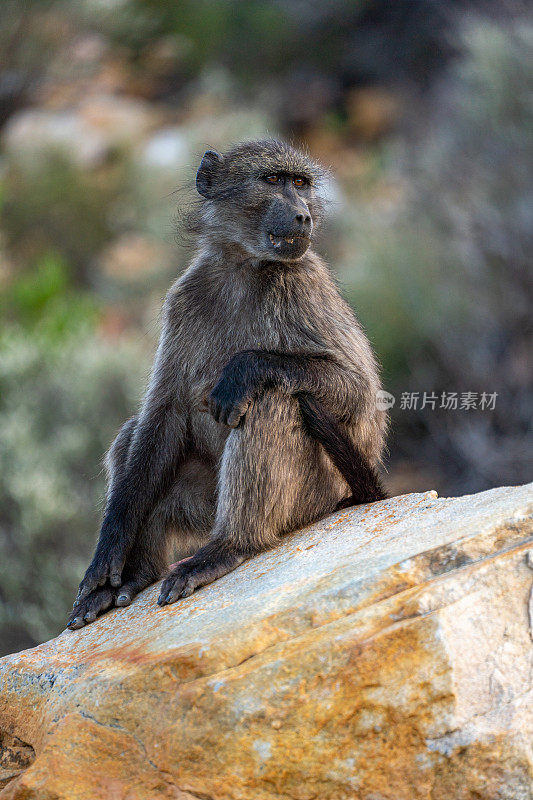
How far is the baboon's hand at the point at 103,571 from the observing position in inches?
151

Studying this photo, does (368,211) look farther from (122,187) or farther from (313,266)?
(313,266)

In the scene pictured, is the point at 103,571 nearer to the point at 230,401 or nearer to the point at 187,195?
the point at 230,401

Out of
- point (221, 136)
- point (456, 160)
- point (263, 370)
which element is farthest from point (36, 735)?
point (221, 136)

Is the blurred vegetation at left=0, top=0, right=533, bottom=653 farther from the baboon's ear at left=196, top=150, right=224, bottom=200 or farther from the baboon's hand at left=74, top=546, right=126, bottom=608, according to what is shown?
the baboon's hand at left=74, top=546, right=126, bottom=608

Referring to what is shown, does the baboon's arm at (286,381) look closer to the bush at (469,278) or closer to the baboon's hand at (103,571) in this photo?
the baboon's hand at (103,571)

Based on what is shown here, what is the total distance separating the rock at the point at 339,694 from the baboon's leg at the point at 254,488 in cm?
48

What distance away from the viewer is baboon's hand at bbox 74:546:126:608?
3.85 metres

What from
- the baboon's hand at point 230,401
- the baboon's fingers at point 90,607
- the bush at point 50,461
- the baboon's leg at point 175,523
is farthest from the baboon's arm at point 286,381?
the bush at point 50,461

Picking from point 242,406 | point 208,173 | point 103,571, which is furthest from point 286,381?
point 208,173

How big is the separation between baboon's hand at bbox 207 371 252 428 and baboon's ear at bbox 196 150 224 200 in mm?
1159

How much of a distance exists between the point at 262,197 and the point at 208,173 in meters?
0.42

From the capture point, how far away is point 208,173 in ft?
14.4

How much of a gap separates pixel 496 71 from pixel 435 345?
3.69 m

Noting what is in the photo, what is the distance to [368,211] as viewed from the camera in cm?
1453
